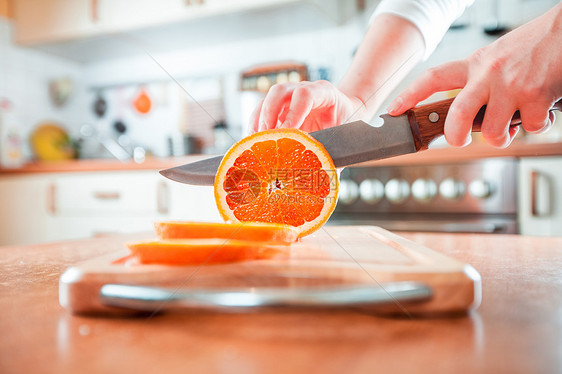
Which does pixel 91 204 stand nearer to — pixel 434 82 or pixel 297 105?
pixel 297 105

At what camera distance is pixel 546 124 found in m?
0.53

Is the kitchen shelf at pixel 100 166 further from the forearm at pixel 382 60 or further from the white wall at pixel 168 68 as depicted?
the forearm at pixel 382 60

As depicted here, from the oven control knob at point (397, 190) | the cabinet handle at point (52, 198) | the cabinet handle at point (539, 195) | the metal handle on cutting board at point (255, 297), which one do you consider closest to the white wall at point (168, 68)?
the cabinet handle at point (52, 198)

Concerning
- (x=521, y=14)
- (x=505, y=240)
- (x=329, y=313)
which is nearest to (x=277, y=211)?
(x=329, y=313)

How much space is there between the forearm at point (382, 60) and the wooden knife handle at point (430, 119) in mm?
240

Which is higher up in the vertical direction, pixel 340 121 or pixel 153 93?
pixel 153 93

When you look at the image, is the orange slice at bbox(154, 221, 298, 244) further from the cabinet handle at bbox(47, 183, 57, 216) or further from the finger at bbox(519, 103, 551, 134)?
the cabinet handle at bbox(47, 183, 57, 216)

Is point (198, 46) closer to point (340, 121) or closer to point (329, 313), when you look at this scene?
point (340, 121)

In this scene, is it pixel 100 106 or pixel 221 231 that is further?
pixel 100 106

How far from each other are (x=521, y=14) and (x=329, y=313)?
1571mm

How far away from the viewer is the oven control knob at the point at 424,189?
1297mm

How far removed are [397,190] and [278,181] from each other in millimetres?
875

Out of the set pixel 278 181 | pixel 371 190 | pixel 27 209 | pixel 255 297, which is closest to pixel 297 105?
pixel 278 181

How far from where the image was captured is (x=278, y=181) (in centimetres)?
52
